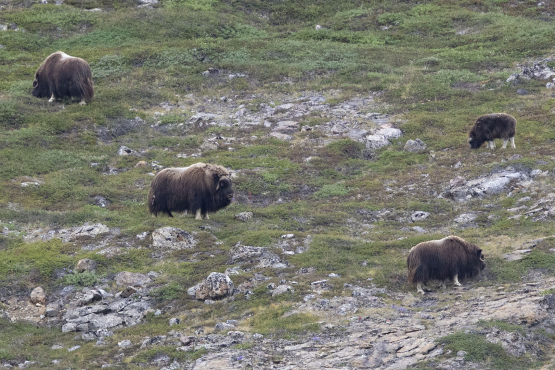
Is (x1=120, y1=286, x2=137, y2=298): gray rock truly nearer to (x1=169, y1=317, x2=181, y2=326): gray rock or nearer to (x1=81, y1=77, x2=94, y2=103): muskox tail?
(x1=169, y1=317, x2=181, y2=326): gray rock

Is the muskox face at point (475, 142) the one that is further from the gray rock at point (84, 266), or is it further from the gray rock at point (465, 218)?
the gray rock at point (84, 266)

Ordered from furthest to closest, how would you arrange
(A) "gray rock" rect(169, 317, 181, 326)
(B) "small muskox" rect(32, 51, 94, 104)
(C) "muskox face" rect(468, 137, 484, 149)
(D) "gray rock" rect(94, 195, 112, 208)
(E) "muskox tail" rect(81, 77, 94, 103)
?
(E) "muskox tail" rect(81, 77, 94, 103) → (B) "small muskox" rect(32, 51, 94, 104) → (C) "muskox face" rect(468, 137, 484, 149) → (D) "gray rock" rect(94, 195, 112, 208) → (A) "gray rock" rect(169, 317, 181, 326)

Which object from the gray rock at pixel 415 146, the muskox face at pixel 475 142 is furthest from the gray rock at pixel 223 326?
the muskox face at pixel 475 142

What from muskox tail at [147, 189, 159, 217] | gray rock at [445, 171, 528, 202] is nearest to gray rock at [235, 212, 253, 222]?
muskox tail at [147, 189, 159, 217]

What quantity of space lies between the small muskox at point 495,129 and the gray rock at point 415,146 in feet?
5.83

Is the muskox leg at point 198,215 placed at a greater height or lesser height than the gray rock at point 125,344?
greater

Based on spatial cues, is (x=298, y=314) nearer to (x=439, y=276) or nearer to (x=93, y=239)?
(x=439, y=276)

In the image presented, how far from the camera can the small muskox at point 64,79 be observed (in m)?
26.2

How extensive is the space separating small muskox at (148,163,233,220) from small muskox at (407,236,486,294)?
6122 millimetres

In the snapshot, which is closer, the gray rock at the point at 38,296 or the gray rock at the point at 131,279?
the gray rock at the point at 38,296

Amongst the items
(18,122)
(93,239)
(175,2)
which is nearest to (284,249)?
(93,239)

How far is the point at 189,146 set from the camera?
24531mm

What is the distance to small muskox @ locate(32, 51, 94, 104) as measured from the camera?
26.2 m

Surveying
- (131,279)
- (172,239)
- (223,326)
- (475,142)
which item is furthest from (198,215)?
(475,142)
